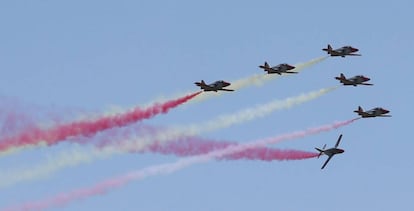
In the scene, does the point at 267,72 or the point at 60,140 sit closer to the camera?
the point at 60,140

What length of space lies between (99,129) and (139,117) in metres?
5.47

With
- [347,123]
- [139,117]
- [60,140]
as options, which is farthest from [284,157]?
[60,140]

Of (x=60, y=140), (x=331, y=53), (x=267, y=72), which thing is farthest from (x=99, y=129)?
(x=331, y=53)

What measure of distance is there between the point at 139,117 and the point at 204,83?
9176mm

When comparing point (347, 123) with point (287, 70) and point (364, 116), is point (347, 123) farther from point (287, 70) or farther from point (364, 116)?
point (287, 70)

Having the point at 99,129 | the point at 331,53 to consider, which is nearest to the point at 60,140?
the point at 99,129

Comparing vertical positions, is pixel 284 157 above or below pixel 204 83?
below

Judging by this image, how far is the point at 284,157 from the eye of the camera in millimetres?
133625

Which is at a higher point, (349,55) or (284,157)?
(349,55)

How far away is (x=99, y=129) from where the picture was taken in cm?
12162

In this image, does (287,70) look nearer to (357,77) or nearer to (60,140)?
(357,77)

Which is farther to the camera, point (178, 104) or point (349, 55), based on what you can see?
point (349, 55)

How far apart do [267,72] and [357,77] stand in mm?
13425

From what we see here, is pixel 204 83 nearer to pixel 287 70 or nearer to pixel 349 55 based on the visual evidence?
pixel 287 70
